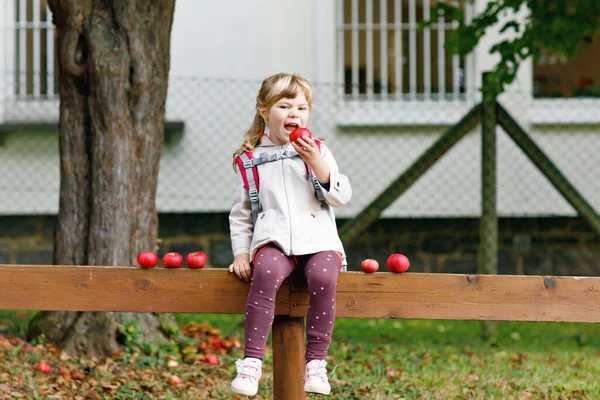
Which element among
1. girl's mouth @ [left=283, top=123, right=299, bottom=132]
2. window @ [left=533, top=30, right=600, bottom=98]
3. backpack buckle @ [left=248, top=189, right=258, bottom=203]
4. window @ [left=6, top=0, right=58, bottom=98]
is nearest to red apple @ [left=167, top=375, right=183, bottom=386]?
backpack buckle @ [left=248, top=189, right=258, bottom=203]

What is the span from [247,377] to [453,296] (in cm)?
85

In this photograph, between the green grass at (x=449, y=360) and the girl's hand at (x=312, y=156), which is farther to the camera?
the green grass at (x=449, y=360)

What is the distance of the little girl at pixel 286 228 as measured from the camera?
3047 millimetres


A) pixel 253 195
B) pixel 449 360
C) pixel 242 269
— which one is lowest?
pixel 449 360

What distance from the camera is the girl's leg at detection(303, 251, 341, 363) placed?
305cm

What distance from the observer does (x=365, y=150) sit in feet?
26.4

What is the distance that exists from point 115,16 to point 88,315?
1.68 meters

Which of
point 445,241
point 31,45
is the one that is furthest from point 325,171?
point 31,45

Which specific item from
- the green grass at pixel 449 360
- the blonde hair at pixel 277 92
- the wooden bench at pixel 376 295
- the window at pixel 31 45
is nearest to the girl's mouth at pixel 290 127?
the blonde hair at pixel 277 92

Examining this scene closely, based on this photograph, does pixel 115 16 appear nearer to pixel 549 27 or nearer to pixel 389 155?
pixel 549 27

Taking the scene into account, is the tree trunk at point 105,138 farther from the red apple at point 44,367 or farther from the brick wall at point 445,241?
the brick wall at point 445,241

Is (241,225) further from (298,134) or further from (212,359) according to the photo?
(212,359)

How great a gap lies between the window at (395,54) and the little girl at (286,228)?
16.4 feet

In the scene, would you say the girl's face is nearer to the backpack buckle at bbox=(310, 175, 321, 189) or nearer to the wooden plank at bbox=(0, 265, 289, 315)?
the backpack buckle at bbox=(310, 175, 321, 189)
